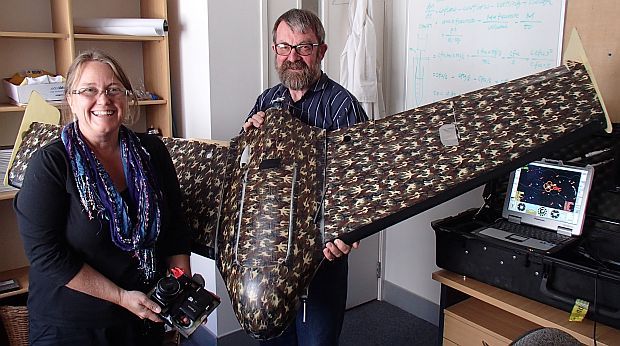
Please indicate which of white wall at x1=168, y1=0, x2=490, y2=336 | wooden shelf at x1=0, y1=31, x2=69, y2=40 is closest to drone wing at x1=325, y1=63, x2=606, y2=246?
white wall at x1=168, y1=0, x2=490, y2=336

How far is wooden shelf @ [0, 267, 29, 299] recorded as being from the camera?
227cm

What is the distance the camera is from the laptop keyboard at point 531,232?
1.83 metres

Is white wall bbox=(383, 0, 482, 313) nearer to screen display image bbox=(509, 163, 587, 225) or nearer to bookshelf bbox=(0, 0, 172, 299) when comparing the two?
screen display image bbox=(509, 163, 587, 225)

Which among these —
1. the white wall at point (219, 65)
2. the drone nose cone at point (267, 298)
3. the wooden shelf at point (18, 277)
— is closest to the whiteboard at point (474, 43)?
the white wall at point (219, 65)

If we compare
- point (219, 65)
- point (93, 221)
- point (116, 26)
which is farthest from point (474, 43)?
point (93, 221)

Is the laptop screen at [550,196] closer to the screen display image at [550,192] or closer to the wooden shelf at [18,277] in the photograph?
the screen display image at [550,192]

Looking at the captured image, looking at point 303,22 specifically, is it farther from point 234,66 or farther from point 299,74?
point 234,66

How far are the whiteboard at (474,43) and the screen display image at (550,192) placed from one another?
20.9 inches

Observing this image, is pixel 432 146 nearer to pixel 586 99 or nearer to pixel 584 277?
pixel 586 99

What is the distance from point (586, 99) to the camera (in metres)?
1.60

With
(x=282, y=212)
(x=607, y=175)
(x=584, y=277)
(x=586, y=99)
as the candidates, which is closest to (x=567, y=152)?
(x=607, y=175)

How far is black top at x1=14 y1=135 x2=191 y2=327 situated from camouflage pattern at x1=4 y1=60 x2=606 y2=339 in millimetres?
238

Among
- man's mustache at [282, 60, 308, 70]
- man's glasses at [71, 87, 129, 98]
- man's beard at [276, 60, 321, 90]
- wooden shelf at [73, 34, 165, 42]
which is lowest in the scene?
man's glasses at [71, 87, 129, 98]

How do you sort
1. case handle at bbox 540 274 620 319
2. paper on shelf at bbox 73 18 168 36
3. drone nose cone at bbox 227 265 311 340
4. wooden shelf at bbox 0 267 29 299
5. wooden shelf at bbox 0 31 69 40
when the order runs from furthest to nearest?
paper on shelf at bbox 73 18 168 36 < wooden shelf at bbox 0 267 29 299 < wooden shelf at bbox 0 31 69 40 < case handle at bbox 540 274 620 319 < drone nose cone at bbox 227 265 311 340
